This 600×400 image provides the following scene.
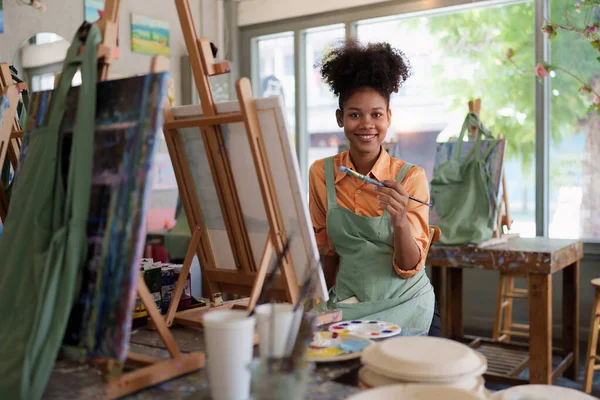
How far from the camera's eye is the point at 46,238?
1212 mm

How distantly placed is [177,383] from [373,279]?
853 mm

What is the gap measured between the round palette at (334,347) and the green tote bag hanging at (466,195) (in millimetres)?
1950

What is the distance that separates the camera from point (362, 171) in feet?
6.74

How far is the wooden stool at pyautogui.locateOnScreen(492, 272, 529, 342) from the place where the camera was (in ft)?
12.2

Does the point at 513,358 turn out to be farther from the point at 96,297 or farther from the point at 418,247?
the point at 96,297

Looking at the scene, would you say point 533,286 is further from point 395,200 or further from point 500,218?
point 395,200

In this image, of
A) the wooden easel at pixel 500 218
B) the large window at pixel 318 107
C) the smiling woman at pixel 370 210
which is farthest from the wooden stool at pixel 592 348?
the large window at pixel 318 107

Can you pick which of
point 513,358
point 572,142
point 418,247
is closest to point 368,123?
point 418,247

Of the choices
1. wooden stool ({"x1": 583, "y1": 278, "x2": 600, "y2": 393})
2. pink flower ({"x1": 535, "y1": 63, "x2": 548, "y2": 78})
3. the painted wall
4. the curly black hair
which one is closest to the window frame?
the painted wall

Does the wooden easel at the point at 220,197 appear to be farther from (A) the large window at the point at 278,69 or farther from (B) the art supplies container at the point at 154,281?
(A) the large window at the point at 278,69

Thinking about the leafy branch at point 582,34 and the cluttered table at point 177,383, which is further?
the leafy branch at point 582,34

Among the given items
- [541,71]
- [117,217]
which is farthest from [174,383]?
[541,71]

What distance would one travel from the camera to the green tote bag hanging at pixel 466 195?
323cm

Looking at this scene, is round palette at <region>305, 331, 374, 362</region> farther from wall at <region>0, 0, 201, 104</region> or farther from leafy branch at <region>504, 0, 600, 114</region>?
wall at <region>0, 0, 201, 104</region>
